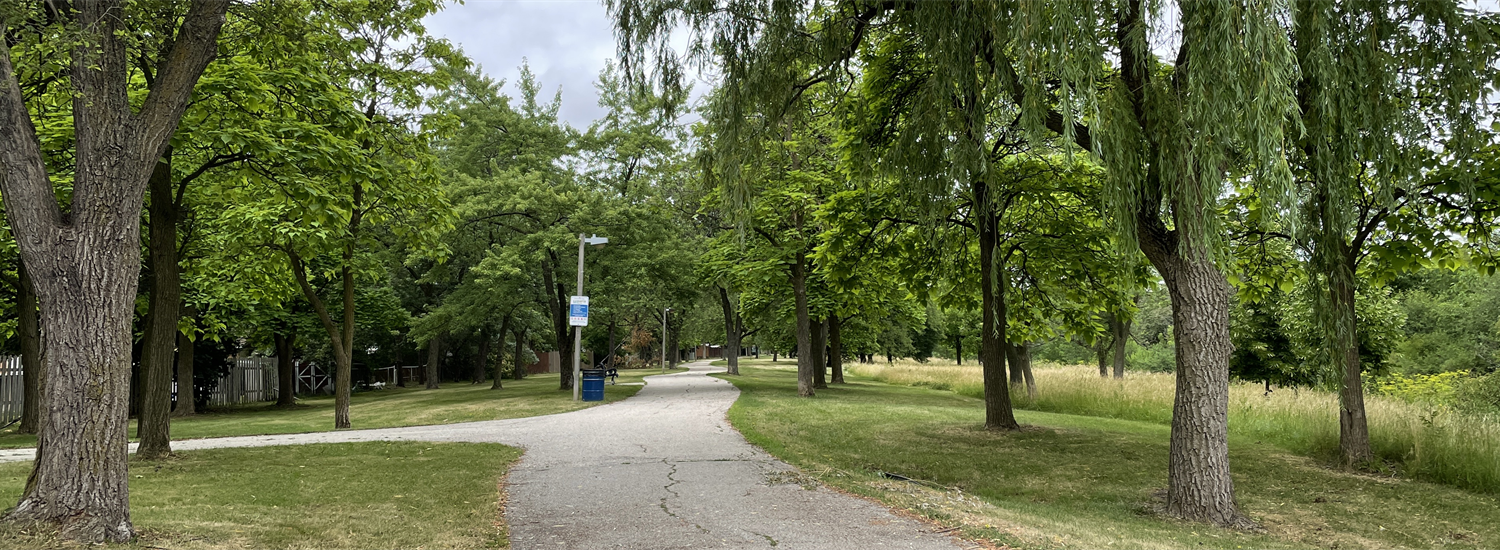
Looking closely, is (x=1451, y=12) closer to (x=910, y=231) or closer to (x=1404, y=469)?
(x=1404, y=469)

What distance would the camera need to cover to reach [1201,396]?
23.9 ft

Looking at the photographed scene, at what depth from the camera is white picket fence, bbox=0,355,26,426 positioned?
17.5 meters

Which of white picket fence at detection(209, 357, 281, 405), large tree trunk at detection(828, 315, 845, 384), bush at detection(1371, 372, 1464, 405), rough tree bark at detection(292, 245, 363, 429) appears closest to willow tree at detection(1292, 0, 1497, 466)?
bush at detection(1371, 372, 1464, 405)

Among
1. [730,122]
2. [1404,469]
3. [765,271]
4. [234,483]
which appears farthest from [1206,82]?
[765,271]

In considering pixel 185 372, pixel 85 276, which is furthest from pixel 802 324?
pixel 85 276

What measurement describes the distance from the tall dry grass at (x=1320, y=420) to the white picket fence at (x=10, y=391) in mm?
24737

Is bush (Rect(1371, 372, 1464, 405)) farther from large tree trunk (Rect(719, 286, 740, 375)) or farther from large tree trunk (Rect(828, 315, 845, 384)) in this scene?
large tree trunk (Rect(719, 286, 740, 375))

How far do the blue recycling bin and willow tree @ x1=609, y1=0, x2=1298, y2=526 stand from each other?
14556 mm

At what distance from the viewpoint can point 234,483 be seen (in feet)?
26.4

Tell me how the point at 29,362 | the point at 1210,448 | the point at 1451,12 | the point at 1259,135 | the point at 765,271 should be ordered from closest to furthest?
the point at 1259,135 → the point at 1451,12 → the point at 1210,448 → the point at 29,362 → the point at 765,271

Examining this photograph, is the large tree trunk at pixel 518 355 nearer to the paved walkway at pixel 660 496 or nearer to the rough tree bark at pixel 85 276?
the paved walkway at pixel 660 496

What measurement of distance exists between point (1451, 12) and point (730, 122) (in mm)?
6683

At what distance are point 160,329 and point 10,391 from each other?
41.0ft

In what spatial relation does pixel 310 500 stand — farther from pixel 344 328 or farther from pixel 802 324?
pixel 802 324
